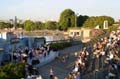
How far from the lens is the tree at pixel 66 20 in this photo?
93.5m

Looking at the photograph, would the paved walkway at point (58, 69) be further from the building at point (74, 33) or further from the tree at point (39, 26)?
the tree at point (39, 26)

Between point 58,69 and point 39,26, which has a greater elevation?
point 58,69

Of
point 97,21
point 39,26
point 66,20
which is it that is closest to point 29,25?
point 39,26

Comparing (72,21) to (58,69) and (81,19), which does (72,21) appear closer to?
(81,19)

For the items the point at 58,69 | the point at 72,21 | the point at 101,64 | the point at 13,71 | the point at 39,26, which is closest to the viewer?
the point at 13,71

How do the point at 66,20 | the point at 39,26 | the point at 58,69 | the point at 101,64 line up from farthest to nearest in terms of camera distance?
the point at 39,26, the point at 66,20, the point at 58,69, the point at 101,64

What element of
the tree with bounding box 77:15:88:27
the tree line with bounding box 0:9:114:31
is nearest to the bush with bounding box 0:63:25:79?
the tree line with bounding box 0:9:114:31

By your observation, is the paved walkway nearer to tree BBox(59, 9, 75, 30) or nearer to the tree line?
the tree line

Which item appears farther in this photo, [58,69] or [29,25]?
[29,25]

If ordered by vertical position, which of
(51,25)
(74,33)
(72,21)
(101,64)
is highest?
(101,64)

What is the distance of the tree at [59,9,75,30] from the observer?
3681 inches

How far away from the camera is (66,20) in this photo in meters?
93.7

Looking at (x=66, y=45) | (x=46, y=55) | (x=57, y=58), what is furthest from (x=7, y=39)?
(x=66, y=45)

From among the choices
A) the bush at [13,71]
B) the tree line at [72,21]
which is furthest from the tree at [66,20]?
the bush at [13,71]
